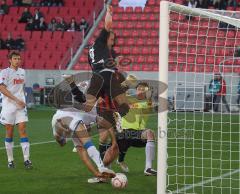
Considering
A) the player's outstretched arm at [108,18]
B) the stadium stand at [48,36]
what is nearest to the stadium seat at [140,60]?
the stadium stand at [48,36]

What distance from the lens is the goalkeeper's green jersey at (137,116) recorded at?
33.6 ft

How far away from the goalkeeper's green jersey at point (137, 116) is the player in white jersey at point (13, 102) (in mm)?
1756

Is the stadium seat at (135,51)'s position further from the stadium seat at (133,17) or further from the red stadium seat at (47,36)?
the red stadium seat at (47,36)

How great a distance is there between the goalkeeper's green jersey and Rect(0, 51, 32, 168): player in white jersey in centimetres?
176

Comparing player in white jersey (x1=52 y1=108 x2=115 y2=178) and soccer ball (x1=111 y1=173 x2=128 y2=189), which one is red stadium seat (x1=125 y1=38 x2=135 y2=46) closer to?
player in white jersey (x1=52 y1=108 x2=115 y2=178)

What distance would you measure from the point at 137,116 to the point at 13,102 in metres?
2.18

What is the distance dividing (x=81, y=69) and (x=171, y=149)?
16.8 m

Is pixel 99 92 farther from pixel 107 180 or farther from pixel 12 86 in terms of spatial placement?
pixel 12 86

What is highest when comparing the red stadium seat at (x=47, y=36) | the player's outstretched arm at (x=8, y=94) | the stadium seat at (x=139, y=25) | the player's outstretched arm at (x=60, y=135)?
the stadium seat at (x=139, y=25)

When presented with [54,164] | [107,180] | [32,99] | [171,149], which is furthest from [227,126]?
[32,99]

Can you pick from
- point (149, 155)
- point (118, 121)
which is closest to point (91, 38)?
point (118, 121)

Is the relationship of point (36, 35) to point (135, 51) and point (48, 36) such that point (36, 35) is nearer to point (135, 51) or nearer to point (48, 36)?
point (48, 36)

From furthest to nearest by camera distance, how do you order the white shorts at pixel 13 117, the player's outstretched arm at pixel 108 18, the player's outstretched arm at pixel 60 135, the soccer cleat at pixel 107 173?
1. the white shorts at pixel 13 117
2. the player's outstretched arm at pixel 60 135
3. the player's outstretched arm at pixel 108 18
4. the soccer cleat at pixel 107 173

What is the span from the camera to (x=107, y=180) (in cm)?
910
